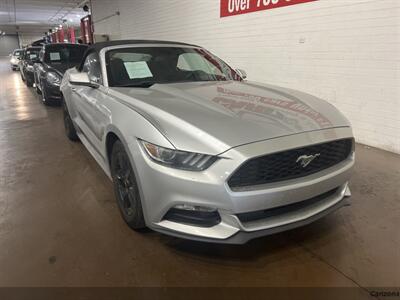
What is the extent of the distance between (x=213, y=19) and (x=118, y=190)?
569cm

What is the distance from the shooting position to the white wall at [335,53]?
3.95 m

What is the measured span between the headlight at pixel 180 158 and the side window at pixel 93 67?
4.25ft

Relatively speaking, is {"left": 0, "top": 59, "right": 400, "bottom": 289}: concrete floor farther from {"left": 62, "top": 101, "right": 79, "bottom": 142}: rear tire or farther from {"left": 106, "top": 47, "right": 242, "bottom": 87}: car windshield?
{"left": 62, "top": 101, "right": 79, "bottom": 142}: rear tire

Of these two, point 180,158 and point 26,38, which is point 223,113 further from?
point 26,38

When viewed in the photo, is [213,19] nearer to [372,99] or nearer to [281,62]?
[281,62]

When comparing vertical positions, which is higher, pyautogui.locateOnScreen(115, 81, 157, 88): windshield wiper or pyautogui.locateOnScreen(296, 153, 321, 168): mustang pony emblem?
pyautogui.locateOnScreen(115, 81, 157, 88): windshield wiper

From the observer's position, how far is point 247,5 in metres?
5.98

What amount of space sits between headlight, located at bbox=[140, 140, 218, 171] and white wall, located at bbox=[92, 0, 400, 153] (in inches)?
128

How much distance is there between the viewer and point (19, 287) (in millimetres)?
1821

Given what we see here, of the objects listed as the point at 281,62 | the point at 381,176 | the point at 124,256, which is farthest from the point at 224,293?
the point at 281,62

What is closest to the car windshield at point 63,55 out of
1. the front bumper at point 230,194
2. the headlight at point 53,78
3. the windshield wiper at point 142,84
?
the headlight at point 53,78

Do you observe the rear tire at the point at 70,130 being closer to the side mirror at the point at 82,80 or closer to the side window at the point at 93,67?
the side window at the point at 93,67

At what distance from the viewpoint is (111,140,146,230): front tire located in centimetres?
210

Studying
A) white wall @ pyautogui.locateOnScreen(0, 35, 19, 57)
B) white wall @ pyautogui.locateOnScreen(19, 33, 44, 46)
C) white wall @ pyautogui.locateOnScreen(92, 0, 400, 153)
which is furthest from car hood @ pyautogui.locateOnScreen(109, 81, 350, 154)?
white wall @ pyautogui.locateOnScreen(0, 35, 19, 57)
